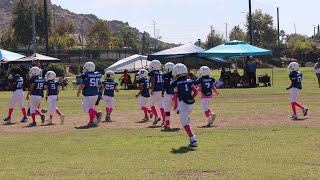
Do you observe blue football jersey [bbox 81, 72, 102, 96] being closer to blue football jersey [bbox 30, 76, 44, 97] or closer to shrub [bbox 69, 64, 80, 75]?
blue football jersey [bbox 30, 76, 44, 97]

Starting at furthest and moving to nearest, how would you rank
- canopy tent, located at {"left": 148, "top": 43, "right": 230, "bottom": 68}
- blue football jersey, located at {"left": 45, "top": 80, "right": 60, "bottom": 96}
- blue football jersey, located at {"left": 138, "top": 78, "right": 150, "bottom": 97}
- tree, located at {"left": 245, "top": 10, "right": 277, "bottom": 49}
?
tree, located at {"left": 245, "top": 10, "right": 277, "bottom": 49}, canopy tent, located at {"left": 148, "top": 43, "right": 230, "bottom": 68}, blue football jersey, located at {"left": 138, "top": 78, "right": 150, "bottom": 97}, blue football jersey, located at {"left": 45, "top": 80, "right": 60, "bottom": 96}

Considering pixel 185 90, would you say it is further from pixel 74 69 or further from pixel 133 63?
pixel 74 69

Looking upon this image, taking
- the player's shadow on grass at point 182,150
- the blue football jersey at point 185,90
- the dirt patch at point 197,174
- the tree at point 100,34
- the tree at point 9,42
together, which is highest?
the tree at point 100,34

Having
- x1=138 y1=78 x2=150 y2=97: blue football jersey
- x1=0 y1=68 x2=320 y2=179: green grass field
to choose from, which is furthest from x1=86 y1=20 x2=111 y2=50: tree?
x1=0 y1=68 x2=320 y2=179: green grass field

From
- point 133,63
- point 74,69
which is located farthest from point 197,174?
point 74,69

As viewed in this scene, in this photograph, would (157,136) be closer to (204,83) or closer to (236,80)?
(204,83)

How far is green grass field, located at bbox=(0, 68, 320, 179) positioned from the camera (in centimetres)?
1167

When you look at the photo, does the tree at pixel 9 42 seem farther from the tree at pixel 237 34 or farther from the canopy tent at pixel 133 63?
the tree at pixel 237 34

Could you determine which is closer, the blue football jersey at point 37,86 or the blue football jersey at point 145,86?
the blue football jersey at point 37,86

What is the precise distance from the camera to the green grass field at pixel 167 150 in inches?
460

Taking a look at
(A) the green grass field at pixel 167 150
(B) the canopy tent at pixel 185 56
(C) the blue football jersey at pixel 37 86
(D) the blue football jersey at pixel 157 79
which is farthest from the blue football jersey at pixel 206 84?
(B) the canopy tent at pixel 185 56

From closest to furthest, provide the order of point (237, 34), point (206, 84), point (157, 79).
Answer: point (206, 84) → point (157, 79) → point (237, 34)

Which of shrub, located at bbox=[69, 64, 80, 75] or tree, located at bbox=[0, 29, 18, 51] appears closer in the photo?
shrub, located at bbox=[69, 64, 80, 75]

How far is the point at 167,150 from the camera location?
47.4 feet
